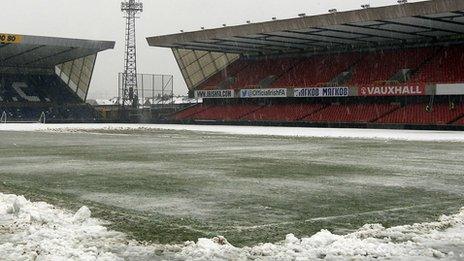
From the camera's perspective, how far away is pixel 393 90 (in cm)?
4212

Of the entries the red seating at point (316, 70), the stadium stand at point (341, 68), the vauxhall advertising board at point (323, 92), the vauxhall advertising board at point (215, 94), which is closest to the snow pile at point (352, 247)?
the stadium stand at point (341, 68)

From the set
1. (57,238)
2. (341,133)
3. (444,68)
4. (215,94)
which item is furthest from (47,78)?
(57,238)

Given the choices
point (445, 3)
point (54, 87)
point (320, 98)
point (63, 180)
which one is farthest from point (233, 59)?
point (63, 180)

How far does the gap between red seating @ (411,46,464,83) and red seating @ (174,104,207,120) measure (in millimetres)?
22197

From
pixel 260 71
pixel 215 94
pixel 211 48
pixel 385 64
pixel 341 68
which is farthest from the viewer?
pixel 260 71

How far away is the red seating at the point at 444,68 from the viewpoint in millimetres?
40156

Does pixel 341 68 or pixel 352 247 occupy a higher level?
pixel 341 68

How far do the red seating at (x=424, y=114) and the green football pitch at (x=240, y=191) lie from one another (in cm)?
2411

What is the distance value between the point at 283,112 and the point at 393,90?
10451 millimetres

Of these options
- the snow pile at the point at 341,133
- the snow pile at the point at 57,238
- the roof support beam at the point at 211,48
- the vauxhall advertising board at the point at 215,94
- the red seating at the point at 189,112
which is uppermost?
the roof support beam at the point at 211,48

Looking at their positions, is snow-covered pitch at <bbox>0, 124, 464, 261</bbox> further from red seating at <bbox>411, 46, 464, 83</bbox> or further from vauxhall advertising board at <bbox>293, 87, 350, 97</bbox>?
vauxhall advertising board at <bbox>293, 87, 350, 97</bbox>

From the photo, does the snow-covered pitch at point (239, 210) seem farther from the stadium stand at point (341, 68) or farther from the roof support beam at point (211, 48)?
the roof support beam at point (211, 48)

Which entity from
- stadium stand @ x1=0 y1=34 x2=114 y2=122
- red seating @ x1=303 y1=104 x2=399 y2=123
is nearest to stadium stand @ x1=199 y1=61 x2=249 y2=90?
stadium stand @ x1=0 y1=34 x2=114 y2=122

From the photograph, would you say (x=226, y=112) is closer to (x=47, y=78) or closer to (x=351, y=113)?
(x=351, y=113)
